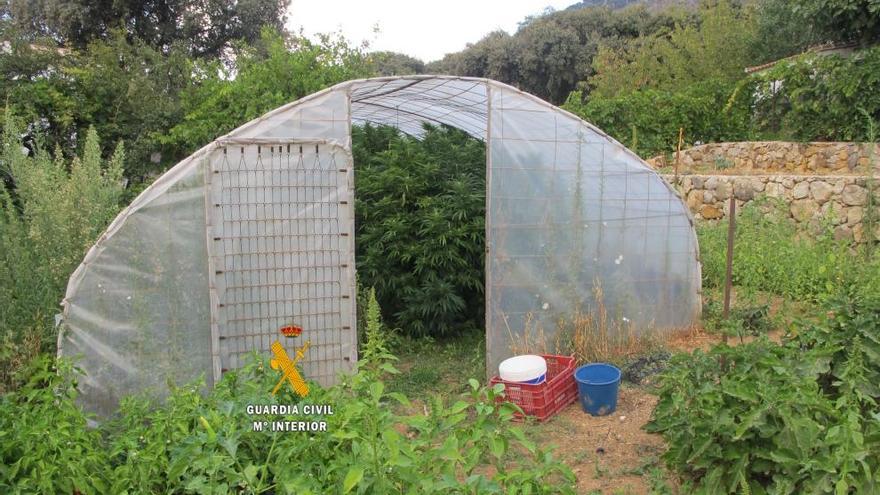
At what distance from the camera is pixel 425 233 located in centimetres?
659

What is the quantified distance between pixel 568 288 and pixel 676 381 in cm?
198

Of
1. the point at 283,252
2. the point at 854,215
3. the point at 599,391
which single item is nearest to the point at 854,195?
the point at 854,215

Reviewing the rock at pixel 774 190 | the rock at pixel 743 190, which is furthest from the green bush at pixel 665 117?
the rock at pixel 774 190

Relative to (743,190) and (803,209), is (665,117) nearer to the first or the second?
(743,190)

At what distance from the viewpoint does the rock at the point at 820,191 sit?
27.6 feet

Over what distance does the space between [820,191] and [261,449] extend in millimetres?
8214

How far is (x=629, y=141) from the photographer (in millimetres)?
13133

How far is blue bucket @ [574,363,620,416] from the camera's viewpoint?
4.60 m

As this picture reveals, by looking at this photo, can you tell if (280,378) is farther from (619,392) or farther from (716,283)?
(716,283)

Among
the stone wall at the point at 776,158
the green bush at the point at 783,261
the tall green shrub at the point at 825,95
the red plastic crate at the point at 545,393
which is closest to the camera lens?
the red plastic crate at the point at 545,393

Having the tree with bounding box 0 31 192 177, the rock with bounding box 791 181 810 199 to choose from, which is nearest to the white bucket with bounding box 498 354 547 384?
the rock with bounding box 791 181 810 199

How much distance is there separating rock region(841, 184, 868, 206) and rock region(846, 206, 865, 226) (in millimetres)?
62

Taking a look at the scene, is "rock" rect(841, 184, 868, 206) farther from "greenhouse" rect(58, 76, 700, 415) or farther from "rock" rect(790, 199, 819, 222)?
"greenhouse" rect(58, 76, 700, 415)

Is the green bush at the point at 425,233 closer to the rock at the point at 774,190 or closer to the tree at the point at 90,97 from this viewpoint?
the rock at the point at 774,190
